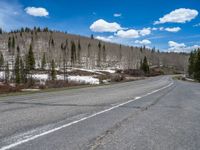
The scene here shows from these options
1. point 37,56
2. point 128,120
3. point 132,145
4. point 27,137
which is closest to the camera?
point 132,145

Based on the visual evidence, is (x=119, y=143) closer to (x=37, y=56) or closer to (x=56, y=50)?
(x=37, y=56)

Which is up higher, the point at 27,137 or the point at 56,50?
the point at 56,50

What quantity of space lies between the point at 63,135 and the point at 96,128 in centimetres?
111

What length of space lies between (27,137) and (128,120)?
3.39 metres

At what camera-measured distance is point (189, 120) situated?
837cm

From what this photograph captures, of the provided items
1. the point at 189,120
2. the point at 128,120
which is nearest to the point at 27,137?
the point at 128,120

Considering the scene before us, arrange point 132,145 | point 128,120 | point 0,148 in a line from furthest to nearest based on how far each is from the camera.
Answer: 1. point 128,120
2. point 132,145
3. point 0,148

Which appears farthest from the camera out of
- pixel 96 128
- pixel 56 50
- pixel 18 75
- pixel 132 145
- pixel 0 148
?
pixel 56 50

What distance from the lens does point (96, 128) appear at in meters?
6.77

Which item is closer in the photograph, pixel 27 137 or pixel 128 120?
pixel 27 137

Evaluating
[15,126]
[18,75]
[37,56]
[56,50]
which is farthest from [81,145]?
[56,50]

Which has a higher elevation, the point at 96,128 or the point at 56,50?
the point at 56,50

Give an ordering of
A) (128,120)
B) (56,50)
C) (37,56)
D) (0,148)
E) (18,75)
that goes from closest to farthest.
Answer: (0,148) → (128,120) → (18,75) → (37,56) → (56,50)

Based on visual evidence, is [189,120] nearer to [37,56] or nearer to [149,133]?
[149,133]
